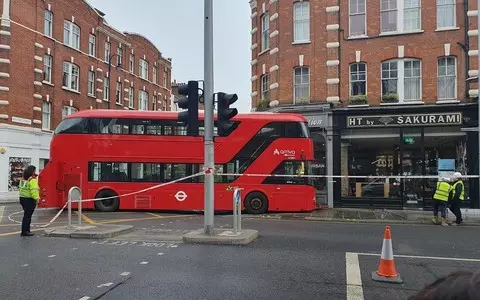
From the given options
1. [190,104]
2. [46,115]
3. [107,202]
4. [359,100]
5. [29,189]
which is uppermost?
[46,115]

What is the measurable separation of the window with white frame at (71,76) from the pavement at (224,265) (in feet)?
71.1

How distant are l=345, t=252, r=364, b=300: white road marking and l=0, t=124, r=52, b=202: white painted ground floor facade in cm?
2312

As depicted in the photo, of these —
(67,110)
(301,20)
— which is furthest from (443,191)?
(67,110)

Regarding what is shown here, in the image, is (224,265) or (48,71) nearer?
(224,265)

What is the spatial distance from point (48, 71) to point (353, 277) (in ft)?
93.7

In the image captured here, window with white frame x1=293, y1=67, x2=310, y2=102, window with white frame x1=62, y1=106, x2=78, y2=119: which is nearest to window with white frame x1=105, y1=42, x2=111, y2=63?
window with white frame x1=62, y1=106, x2=78, y2=119

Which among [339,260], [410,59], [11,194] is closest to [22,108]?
[11,194]

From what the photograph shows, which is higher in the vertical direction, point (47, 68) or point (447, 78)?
point (47, 68)

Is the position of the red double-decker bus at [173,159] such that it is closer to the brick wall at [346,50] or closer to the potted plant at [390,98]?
the brick wall at [346,50]

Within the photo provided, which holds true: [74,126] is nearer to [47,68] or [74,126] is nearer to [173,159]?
[173,159]

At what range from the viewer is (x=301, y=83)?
2195 centimetres

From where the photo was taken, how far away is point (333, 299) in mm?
5938

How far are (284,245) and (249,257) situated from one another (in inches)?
67.7

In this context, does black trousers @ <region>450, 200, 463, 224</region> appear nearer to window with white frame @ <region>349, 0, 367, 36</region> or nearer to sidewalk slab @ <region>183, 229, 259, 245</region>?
sidewalk slab @ <region>183, 229, 259, 245</region>
